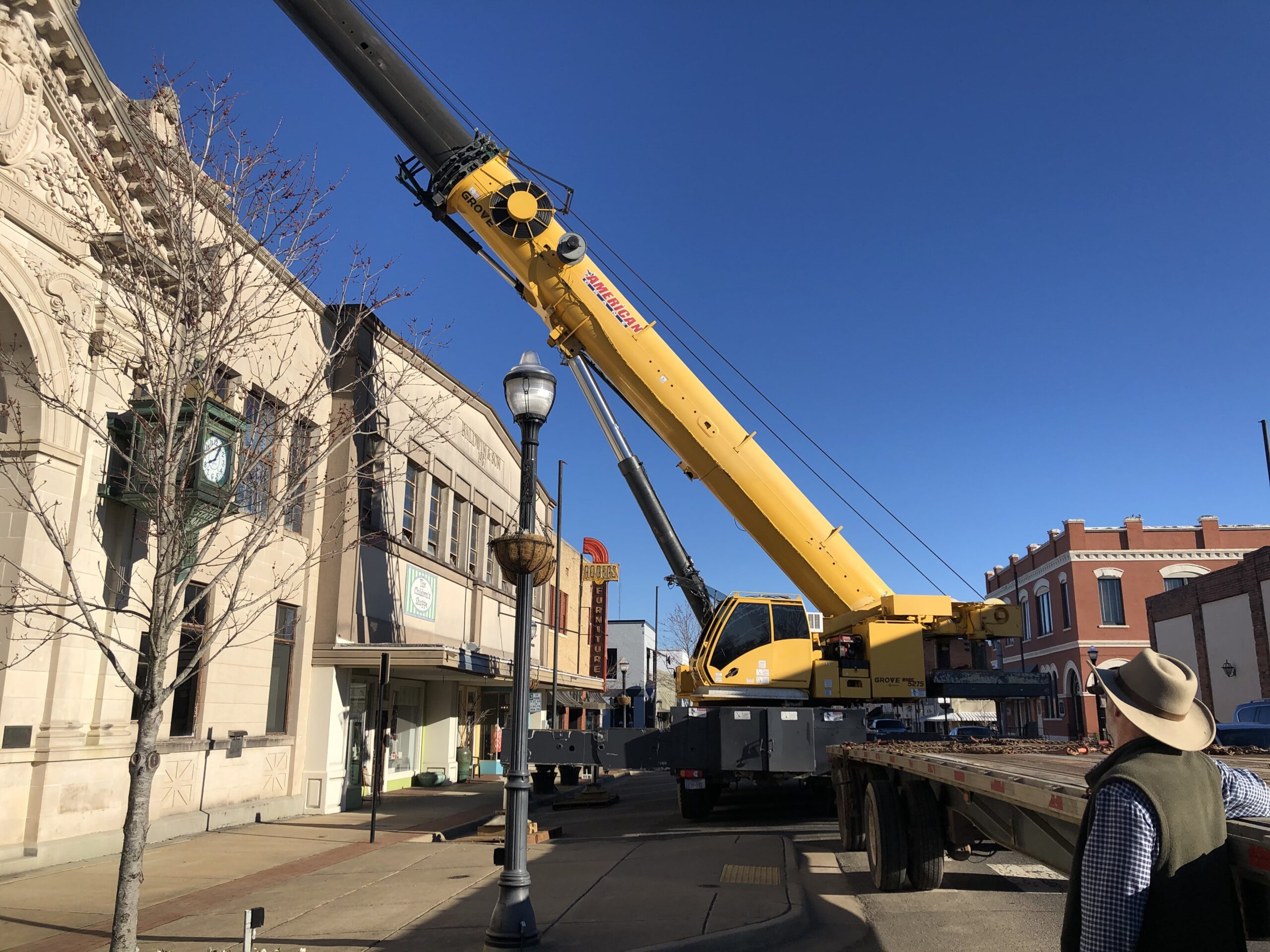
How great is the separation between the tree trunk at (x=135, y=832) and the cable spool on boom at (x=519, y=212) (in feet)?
35.1

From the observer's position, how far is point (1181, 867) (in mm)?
2645

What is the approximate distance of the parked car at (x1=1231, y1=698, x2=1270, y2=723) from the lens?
1738 cm

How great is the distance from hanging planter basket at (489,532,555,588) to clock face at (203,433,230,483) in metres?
4.05

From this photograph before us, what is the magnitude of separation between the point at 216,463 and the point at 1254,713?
1845 cm

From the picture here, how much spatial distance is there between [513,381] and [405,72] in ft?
30.8

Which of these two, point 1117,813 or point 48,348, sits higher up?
point 48,348

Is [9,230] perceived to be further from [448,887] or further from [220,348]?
[448,887]

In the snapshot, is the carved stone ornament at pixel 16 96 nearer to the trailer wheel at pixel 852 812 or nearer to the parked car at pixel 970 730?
the trailer wheel at pixel 852 812

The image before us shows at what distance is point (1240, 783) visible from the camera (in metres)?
3.38

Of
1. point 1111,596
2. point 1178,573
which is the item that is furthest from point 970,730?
point 1178,573

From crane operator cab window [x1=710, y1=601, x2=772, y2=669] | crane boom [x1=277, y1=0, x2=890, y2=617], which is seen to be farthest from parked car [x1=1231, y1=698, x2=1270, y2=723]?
crane operator cab window [x1=710, y1=601, x2=772, y2=669]

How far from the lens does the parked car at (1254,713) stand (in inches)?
684

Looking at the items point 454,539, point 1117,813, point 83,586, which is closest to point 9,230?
point 83,586

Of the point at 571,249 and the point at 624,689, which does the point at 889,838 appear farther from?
the point at 624,689
